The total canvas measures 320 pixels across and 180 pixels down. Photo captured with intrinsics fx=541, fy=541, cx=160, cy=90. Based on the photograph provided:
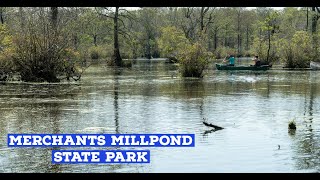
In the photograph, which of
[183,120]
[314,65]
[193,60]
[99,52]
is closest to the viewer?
[183,120]

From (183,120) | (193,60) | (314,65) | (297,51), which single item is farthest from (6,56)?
(297,51)

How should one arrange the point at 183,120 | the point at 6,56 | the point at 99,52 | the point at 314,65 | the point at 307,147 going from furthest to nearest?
the point at 99,52 < the point at 314,65 < the point at 6,56 < the point at 183,120 < the point at 307,147

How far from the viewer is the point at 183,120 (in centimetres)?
1734

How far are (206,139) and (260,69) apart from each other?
3596cm

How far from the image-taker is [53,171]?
10836 millimetres

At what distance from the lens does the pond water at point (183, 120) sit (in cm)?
1154

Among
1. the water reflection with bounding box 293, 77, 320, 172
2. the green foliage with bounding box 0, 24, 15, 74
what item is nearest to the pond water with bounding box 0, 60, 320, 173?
the water reflection with bounding box 293, 77, 320, 172

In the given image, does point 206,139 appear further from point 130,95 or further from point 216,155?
point 130,95

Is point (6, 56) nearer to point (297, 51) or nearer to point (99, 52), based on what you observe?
point (297, 51)

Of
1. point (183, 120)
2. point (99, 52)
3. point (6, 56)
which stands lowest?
point (183, 120)

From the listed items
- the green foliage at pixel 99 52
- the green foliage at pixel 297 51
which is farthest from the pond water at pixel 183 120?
the green foliage at pixel 99 52

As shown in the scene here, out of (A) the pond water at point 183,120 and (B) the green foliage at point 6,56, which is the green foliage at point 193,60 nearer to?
(A) the pond water at point 183,120

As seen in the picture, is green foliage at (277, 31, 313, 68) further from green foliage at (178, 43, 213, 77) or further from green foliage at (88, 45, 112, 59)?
green foliage at (88, 45, 112, 59)

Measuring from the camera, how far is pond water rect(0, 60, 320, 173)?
11.5m
